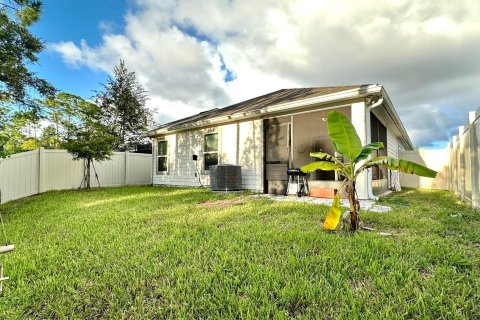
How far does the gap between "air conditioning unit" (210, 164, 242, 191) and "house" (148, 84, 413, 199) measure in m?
0.55

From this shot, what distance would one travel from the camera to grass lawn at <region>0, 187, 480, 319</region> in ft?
5.20

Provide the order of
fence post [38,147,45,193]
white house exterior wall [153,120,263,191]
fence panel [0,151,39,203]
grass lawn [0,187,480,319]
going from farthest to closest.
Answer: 1. fence post [38,147,45,193]
2. white house exterior wall [153,120,263,191]
3. fence panel [0,151,39,203]
4. grass lawn [0,187,480,319]

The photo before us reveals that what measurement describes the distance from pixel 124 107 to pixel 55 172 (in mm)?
11219

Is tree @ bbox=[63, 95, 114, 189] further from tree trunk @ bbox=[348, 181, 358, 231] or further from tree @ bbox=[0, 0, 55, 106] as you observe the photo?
tree trunk @ bbox=[348, 181, 358, 231]

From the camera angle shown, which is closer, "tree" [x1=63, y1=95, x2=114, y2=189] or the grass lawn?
the grass lawn

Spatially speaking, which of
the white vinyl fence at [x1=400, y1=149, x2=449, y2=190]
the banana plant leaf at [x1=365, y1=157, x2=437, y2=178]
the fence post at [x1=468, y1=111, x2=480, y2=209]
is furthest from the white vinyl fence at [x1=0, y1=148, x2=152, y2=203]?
the white vinyl fence at [x1=400, y1=149, x2=449, y2=190]

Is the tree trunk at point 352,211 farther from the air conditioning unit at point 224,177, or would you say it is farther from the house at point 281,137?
the air conditioning unit at point 224,177

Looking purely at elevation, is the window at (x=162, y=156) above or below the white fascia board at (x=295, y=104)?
below

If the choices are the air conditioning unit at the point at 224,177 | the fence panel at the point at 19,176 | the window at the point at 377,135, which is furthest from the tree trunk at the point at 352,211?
the fence panel at the point at 19,176

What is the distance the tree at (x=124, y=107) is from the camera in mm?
19766

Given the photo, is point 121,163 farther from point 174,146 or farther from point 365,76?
point 365,76

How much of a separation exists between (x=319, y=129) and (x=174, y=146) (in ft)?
24.2

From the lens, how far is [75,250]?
281 centimetres

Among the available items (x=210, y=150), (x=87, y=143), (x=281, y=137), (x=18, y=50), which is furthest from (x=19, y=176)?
(x=281, y=137)
